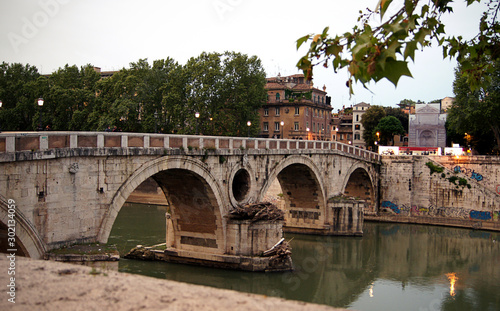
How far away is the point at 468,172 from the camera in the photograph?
33.3 metres

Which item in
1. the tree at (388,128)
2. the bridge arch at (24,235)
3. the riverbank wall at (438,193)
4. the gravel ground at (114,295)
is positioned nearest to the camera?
the gravel ground at (114,295)

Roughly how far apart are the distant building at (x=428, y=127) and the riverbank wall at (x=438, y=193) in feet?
55.7

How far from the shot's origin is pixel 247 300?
11.0 feet

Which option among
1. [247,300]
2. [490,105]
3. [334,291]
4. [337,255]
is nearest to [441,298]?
[334,291]

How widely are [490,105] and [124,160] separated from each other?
28798 millimetres

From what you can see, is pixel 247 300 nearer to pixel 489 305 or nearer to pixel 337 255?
pixel 489 305

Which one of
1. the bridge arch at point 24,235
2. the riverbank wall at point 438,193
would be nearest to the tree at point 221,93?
the riverbank wall at point 438,193

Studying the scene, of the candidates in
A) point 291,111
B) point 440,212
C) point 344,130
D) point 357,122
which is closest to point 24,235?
point 440,212

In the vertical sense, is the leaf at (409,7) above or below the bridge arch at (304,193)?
above

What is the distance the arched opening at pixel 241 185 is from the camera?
2125 cm

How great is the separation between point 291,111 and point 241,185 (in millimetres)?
32137

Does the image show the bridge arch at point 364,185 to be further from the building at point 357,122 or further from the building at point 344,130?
the building at point 357,122

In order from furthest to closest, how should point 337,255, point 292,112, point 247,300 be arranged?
1. point 292,112
2. point 337,255
3. point 247,300

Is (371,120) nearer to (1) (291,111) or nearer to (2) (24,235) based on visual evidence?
(1) (291,111)
